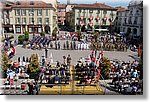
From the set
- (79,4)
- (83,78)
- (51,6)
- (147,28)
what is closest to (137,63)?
(147,28)

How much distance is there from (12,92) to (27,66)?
0.91ft

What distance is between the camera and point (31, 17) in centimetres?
279

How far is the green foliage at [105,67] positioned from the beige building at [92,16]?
31 centimetres

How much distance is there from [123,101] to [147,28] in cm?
71

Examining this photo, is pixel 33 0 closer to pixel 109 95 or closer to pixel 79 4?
pixel 79 4

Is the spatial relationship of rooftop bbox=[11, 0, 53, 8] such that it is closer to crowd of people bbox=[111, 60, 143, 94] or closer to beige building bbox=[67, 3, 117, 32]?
beige building bbox=[67, 3, 117, 32]

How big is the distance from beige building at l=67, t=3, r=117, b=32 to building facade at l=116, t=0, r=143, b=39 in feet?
0.26

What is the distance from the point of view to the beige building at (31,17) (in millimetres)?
2773

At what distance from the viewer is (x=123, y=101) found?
2828 millimetres

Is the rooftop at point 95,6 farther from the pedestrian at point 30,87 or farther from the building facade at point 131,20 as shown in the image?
the pedestrian at point 30,87

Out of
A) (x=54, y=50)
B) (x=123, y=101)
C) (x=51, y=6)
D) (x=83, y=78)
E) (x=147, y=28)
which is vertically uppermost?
(x=51, y=6)

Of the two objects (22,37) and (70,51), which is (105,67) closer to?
(70,51)

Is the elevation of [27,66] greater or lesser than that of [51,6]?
lesser

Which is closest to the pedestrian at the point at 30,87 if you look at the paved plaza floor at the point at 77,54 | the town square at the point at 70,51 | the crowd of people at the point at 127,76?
the town square at the point at 70,51
